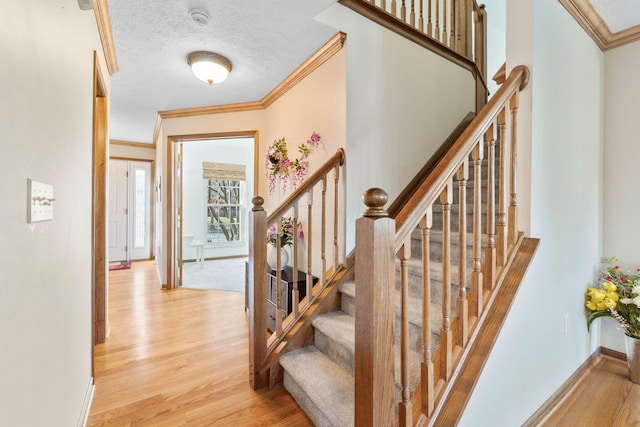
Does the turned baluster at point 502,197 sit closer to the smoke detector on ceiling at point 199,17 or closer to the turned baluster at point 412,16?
the turned baluster at point 412,16

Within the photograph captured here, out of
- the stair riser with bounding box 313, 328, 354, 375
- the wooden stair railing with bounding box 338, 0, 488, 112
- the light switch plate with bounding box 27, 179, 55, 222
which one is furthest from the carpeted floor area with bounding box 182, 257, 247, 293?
the wooden stair railing with bounding box 338, 0, 488, 112

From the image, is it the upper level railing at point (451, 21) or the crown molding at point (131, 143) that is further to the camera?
the crown molding at point (131, 143)

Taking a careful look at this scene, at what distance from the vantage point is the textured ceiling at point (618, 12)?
1.84 meters

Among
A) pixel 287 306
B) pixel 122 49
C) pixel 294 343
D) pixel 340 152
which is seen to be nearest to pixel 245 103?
pixel 122 49

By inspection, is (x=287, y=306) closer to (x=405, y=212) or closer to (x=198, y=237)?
(x=405, y=212)

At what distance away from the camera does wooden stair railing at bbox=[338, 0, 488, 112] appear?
7.72 feet

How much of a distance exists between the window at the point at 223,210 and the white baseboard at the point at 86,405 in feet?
15.5

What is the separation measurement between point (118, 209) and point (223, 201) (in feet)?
6.34

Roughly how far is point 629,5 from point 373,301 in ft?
8.16

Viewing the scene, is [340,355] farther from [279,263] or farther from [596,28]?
[596,28]

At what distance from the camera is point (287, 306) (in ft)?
7.73

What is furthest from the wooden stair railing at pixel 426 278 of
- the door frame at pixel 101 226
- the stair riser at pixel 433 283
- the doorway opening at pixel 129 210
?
the doorway opening at pixel 129 210

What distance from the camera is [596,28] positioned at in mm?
2029

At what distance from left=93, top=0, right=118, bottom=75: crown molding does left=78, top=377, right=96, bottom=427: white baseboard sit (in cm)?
214
